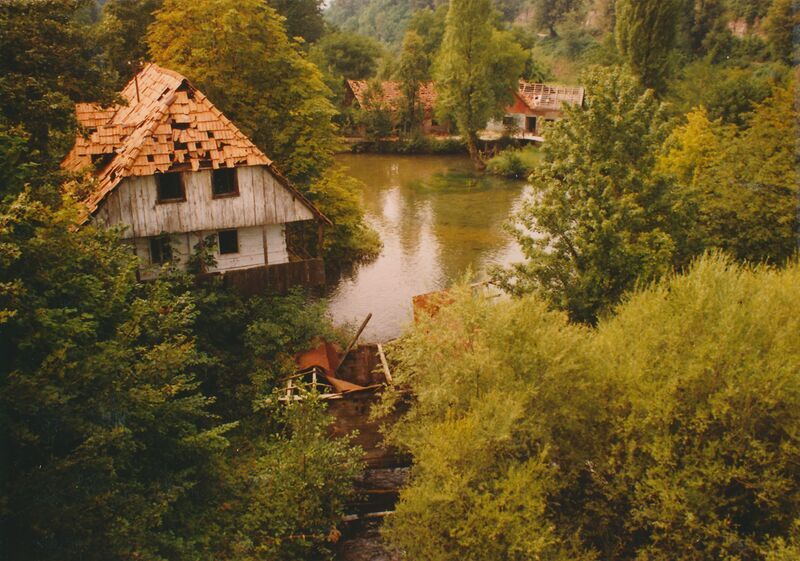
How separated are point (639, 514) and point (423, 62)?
58.7 m

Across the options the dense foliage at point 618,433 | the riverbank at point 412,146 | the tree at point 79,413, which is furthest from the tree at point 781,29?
the tree at point 79,413

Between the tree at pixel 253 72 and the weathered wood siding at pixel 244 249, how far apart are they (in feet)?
17.1

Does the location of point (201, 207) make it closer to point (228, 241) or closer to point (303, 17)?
point (228, 241)

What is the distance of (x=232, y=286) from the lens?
22922 millimetres

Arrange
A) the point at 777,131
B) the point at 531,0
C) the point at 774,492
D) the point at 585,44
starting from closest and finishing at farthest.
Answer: the point at 774,492 → the point at 777,131 → the point at 585,44 → the point at 531,0

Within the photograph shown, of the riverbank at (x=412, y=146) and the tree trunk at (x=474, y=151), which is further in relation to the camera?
the riverbank at (x=412, y=146)

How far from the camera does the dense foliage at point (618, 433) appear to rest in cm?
1434

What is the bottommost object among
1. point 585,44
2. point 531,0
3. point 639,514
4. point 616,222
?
point 639,514

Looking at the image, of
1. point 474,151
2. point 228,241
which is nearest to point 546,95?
point 474,151

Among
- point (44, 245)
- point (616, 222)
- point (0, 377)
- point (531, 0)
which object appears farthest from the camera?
point (531, 0)

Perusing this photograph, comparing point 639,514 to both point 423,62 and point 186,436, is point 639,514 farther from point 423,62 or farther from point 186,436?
point 423,62

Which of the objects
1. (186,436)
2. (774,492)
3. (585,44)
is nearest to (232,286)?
(186,436)

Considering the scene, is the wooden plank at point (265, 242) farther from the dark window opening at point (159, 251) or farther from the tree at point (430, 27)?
the tree at point (430, 27)

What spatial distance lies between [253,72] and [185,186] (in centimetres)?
814
